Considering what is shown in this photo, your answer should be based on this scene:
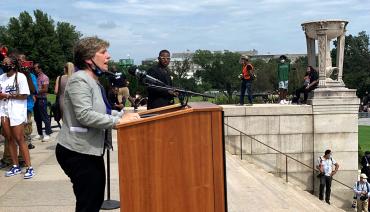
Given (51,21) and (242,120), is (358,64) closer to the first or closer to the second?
(51,21)

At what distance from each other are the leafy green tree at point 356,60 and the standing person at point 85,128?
277ft

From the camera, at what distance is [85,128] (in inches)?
139

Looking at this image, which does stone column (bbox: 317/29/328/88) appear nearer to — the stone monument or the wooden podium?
the stone monument

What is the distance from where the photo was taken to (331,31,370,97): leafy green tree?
84.4 metres

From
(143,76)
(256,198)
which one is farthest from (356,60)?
(143,76)

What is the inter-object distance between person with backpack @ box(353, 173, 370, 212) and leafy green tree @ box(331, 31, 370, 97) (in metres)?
73.4

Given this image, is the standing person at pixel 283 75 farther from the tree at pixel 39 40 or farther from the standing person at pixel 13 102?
the tree at pixel 39 40

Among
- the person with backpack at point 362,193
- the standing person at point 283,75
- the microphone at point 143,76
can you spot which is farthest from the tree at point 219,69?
the microphone at point 143,76

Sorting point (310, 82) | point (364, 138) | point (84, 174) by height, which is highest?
point (310, 82)

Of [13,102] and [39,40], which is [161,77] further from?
[39,40]

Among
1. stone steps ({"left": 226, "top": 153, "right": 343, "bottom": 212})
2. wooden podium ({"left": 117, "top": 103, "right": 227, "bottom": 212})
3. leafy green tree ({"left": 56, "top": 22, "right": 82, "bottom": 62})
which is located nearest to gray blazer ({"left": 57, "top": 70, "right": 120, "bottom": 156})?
wooden podium ({"left": 117, "top": 103, "right": 227, "bottom": 212})

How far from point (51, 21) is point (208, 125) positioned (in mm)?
75508

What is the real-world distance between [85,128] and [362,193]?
436 inches

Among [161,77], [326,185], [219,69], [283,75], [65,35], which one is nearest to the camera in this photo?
[161,77]
